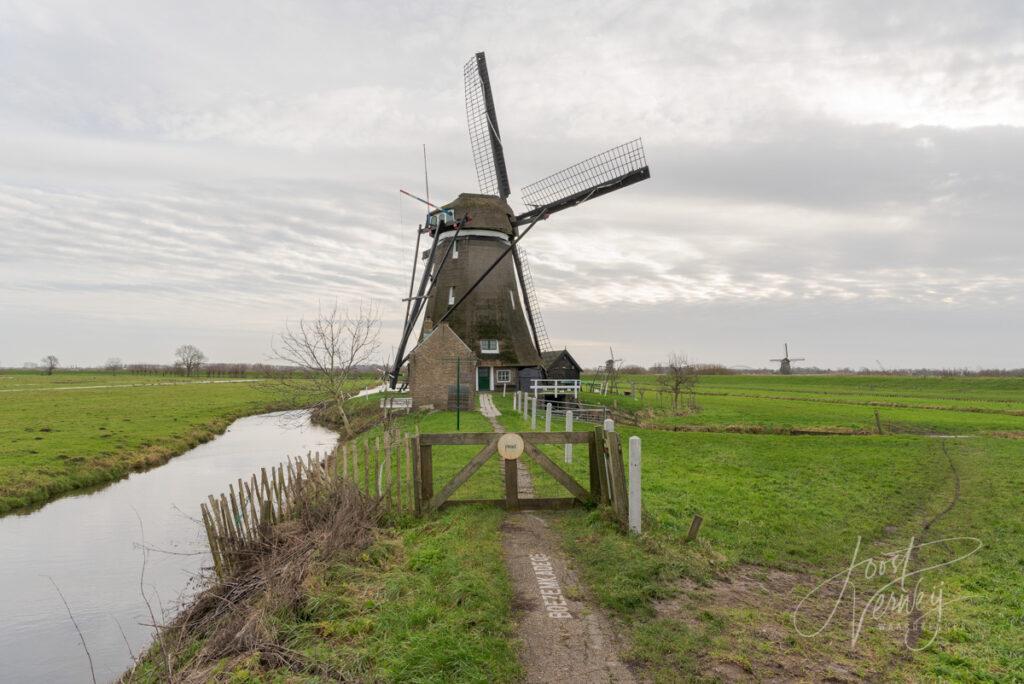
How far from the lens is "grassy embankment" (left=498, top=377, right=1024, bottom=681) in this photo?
5867 millimetres

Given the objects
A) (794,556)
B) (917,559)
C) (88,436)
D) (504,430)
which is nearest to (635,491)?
(794,556)

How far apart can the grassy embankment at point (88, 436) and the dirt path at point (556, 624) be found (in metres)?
16.5

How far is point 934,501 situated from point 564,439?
10177mm

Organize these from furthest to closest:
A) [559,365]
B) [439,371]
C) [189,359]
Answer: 1. [189,359]
2. [559,365]
3. [439,371]

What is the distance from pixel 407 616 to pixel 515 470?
4.40 meters

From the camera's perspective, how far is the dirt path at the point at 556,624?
552 cm

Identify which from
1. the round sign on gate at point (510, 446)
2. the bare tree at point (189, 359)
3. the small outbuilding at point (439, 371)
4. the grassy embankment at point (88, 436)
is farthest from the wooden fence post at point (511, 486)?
the bare tree at point (189, 359)

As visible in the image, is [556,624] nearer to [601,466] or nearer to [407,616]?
[407,616]

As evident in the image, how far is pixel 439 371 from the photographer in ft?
112

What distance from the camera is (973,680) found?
5449 mm

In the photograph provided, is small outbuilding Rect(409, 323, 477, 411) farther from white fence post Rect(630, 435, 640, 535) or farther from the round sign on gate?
white fence post Rect(630, 435, 640, 535)

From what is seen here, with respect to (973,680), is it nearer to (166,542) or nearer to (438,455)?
(438,455)

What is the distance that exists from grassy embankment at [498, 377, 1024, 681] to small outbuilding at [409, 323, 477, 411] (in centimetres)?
1631

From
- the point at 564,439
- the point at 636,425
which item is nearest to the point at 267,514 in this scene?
the point at 564,439
